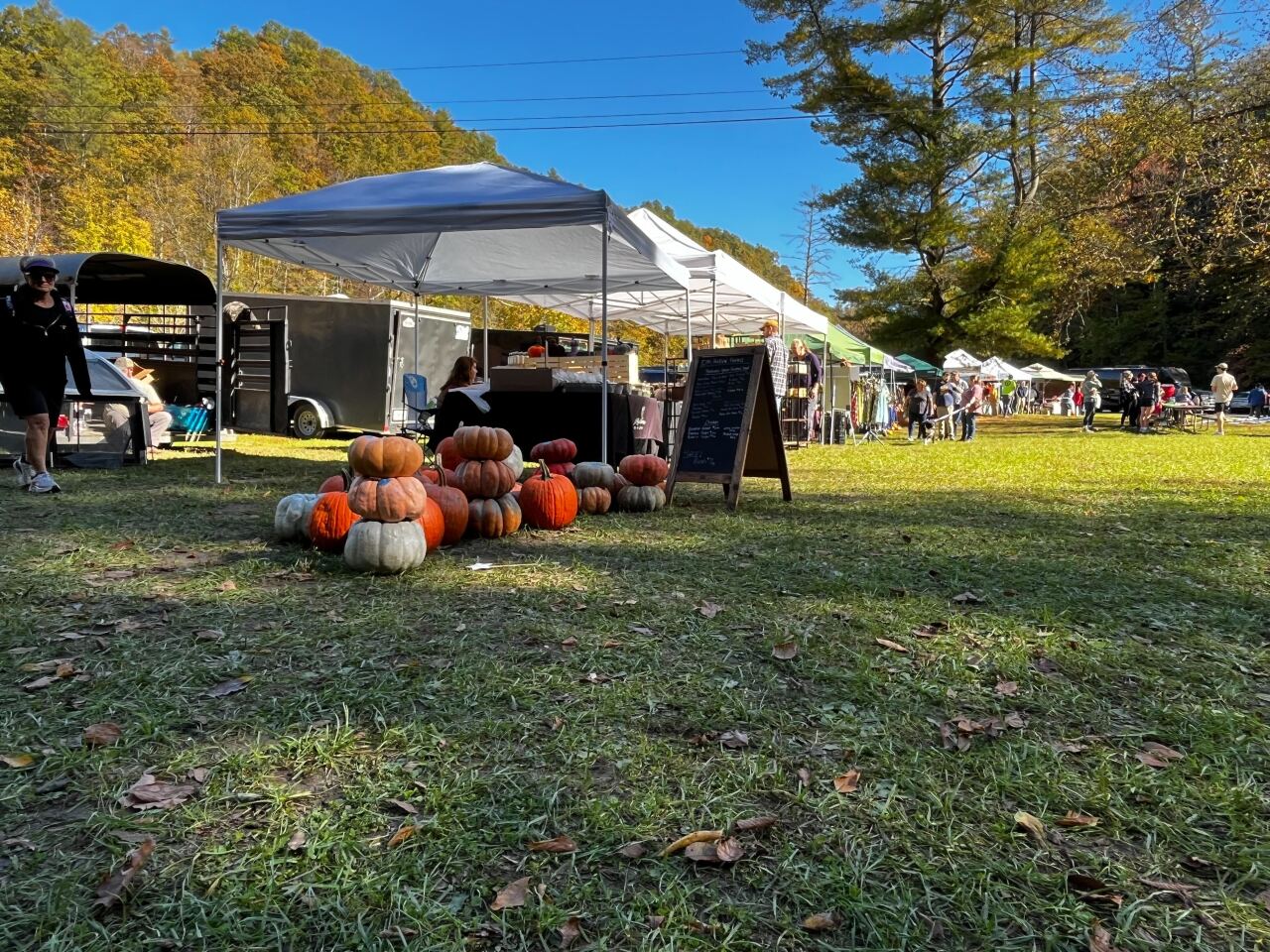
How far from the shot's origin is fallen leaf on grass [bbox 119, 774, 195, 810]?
5.77ft

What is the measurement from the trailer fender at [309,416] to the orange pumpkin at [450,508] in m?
10.2

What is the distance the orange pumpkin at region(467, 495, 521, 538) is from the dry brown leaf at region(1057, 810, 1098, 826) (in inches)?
146

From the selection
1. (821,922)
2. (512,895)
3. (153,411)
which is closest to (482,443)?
(512,895)

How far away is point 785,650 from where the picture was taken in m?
2.87

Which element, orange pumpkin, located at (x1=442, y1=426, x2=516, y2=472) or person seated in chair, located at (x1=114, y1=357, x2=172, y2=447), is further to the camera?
person seated in chair, located at (x1=114, y1=357, x2=172, y2=447)

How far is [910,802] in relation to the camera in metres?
1.84

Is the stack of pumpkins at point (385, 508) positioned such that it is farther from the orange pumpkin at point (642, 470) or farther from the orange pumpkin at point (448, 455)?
the orange pumpkin at point (642, 470)

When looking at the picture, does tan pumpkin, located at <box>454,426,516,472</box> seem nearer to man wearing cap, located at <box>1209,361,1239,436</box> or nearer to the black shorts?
the black shorts

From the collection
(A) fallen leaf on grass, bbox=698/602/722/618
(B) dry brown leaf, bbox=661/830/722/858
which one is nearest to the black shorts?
(A) fallen leaf on grass, bbox=698/602/722/618

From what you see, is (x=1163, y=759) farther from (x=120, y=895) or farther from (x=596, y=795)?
(x=120, y=895)

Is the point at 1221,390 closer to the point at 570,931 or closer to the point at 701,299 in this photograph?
the point at 701,299

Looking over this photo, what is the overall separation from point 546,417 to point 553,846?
6.55 meters

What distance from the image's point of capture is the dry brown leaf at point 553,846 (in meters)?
1.63

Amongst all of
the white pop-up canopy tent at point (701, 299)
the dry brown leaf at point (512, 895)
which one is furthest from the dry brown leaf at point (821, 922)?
the white pop-up canopy tent at point (701, 299)
